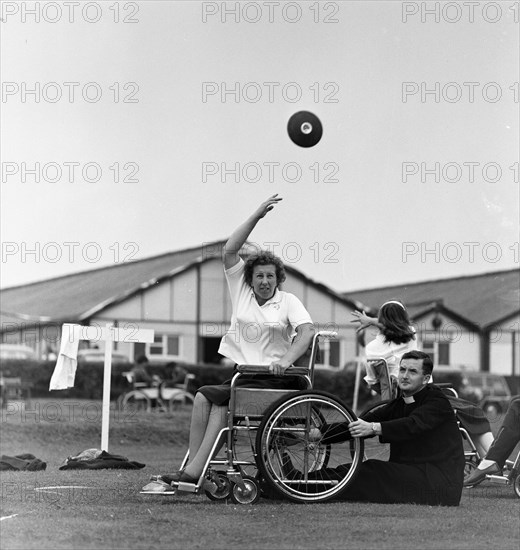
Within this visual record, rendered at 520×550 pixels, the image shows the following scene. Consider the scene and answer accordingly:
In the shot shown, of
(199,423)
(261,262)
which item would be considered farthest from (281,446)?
(261,262)

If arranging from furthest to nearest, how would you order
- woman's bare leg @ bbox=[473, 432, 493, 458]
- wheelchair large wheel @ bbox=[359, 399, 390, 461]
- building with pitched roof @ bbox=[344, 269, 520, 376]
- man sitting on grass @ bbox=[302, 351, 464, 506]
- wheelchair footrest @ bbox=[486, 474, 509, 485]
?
building with pitched roof @ bbox=[344, 269, 520, 376] < woman's bare leg @ bbox=[473, 432, 493, 458] < wheelchair large wheel @ bbox=[359, 399, 390, 461] < wheelchair footrest @ bbox=[486, 474, 509, 485] < man sitting on grass @ bbox=[302, 351, 464, 506]

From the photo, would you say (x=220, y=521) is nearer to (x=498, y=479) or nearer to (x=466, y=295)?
(x=498, y=479)

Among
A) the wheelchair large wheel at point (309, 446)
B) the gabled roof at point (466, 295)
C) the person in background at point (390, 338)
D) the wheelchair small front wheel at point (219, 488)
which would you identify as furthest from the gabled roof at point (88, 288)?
the wheelchair small front wheel at point (219, 488)

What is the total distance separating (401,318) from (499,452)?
54.6 inches

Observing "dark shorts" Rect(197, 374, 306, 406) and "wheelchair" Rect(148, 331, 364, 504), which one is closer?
"wheelchair" Rect(148, 331, 364, 504)

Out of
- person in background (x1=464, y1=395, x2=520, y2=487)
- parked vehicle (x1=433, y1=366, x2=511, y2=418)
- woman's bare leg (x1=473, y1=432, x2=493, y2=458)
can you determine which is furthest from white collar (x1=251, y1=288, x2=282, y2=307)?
parked vehicle (x1=433, y1=366, x2=511, y2=418)

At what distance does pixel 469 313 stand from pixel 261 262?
4314 centimetres

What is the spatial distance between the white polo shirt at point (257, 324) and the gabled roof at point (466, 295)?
125 ft

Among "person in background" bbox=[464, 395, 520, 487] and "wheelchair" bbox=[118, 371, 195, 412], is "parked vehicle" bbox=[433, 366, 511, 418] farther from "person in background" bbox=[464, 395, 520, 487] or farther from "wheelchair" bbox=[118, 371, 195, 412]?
"person in background" bbox=[464, 395, 520, 487]

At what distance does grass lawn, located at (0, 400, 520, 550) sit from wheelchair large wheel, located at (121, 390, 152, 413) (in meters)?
11.5

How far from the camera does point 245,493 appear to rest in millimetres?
6848

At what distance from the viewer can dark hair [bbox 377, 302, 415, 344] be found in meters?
8.77

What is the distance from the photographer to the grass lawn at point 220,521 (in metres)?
5.38

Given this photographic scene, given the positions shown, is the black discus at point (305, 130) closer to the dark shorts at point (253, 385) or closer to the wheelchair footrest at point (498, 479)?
the dark shorts at point (253, 385)
